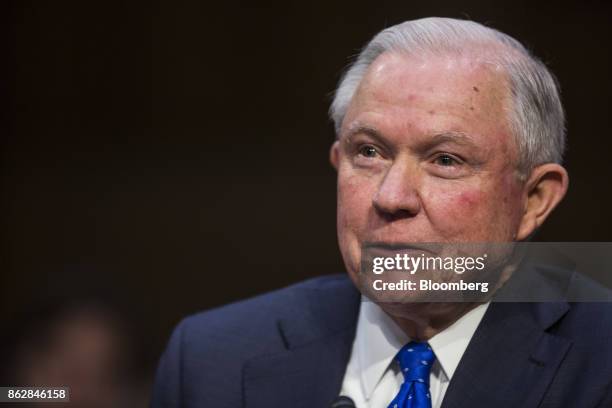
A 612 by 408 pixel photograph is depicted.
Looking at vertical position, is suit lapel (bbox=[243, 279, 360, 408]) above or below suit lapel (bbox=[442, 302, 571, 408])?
below

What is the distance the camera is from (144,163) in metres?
2.08

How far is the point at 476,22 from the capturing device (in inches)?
66.5

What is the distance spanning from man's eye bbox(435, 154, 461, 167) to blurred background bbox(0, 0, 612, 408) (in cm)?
43

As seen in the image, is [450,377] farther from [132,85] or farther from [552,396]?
[132,85]

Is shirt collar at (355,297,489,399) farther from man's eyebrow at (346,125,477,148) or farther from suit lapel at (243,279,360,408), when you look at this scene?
man's eyebrow at (346,125,477,148)

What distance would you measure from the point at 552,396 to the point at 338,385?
0.42 m

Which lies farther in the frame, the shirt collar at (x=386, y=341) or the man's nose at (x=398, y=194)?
the shirt collar at (x=386, y=341)

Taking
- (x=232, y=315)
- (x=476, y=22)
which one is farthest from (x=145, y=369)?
(x=476, y=22)

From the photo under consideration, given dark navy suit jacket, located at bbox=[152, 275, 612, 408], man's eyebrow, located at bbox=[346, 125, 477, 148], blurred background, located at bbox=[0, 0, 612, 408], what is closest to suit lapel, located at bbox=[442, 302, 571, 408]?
dark navy suit jacket, located at bbox=[152, 275, 612, 408]

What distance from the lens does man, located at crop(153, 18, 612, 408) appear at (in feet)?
4.99

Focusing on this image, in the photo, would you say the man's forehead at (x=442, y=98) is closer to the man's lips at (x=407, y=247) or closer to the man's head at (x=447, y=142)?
the man's head at (x=447, y=142)

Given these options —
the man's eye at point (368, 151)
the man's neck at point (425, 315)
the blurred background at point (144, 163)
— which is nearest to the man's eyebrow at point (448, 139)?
the man's eye at point (368, 151)

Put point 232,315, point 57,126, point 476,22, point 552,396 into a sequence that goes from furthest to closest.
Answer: point 57,126, point 232,315, point 476,22, point 552,396

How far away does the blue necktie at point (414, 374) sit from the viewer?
61.1 inches
